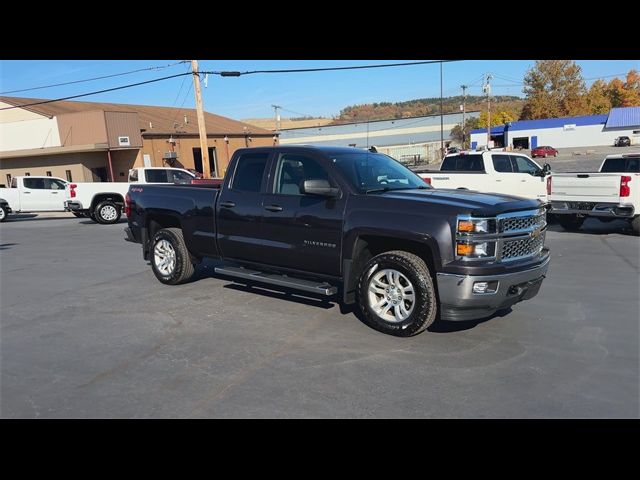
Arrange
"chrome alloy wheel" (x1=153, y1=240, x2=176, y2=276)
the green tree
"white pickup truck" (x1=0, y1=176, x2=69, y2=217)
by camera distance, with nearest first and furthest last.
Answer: "chrome alloy wheel" (x1=153, y1=240, x2=176, y2=276) → "white pickup truck" (x1=0, y1=176, x2=69, y2=217) → the green tree

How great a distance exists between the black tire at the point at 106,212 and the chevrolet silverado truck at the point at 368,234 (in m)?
11.6

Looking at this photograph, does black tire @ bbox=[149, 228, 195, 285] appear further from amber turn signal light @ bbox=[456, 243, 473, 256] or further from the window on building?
amber turn signal light @ bbox=[456, 243, 473, 256]

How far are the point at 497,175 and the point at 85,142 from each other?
2502 cm

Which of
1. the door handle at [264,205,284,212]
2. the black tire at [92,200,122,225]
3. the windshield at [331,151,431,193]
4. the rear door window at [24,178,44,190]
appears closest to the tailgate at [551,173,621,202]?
the windshield at [331,151,431,193]

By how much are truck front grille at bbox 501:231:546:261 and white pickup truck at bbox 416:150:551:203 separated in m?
8.39

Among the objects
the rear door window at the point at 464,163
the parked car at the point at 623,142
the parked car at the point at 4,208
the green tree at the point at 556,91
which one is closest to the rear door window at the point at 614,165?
the rear door window at the point at 464,163

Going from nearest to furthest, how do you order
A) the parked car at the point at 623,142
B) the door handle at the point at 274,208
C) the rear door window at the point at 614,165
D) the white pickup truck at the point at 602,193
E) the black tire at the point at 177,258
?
the door handle at the point at 274,208 < the black tire at the point at 177,258 < the white pickup truck at the point at 602,193 < the rear door window at the point at 614,165 < the parked car at the point at 623,142

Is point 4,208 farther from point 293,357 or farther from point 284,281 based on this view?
point 293,357

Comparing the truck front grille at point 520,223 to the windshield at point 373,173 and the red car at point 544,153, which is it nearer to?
the windshield at point 373,173

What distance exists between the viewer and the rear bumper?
36.1ft

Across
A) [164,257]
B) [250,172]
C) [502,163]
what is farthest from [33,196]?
[502,163]

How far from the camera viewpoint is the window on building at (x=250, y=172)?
6.50 meters
